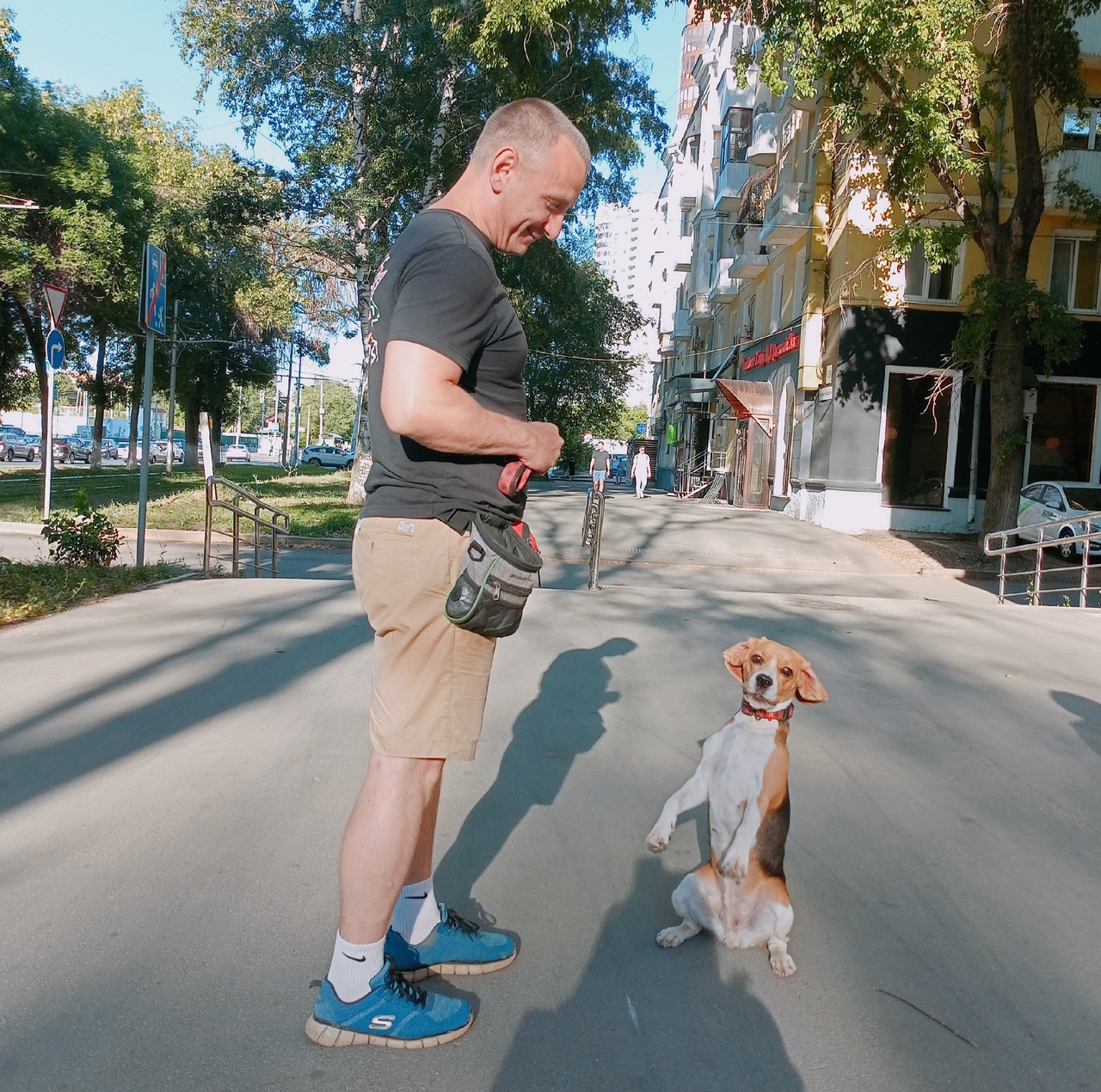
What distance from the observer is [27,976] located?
2.66m

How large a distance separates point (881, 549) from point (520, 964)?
58.1 feet

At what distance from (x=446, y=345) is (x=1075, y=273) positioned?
24822mm

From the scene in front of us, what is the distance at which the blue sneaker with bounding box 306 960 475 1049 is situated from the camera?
2391 millimetres

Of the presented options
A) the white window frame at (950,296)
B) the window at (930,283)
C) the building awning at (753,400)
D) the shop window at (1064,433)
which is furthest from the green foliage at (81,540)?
the building awning at (753,400)

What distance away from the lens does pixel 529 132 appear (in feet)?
8.25

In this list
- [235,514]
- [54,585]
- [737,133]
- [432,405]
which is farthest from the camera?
[737,133]

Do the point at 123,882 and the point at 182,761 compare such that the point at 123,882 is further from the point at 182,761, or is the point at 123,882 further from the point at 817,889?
the point at 817,889

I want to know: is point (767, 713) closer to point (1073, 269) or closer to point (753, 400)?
point (1073, 269)

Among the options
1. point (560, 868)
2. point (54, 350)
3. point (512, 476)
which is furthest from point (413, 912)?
point (54, 350)

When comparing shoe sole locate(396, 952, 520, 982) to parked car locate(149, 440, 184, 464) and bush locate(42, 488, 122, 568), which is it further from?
parked car locate(149, 440, 184, 464)

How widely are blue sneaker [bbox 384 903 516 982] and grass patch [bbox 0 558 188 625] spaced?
5919 millimetres

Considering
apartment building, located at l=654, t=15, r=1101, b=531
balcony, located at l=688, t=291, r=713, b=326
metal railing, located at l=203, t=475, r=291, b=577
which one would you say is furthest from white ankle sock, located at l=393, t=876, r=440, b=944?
balcony, located at l=688, t=291, r=713, b=326

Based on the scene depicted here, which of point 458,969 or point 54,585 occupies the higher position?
point 54,585

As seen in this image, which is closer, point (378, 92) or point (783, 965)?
point (783, 965)
